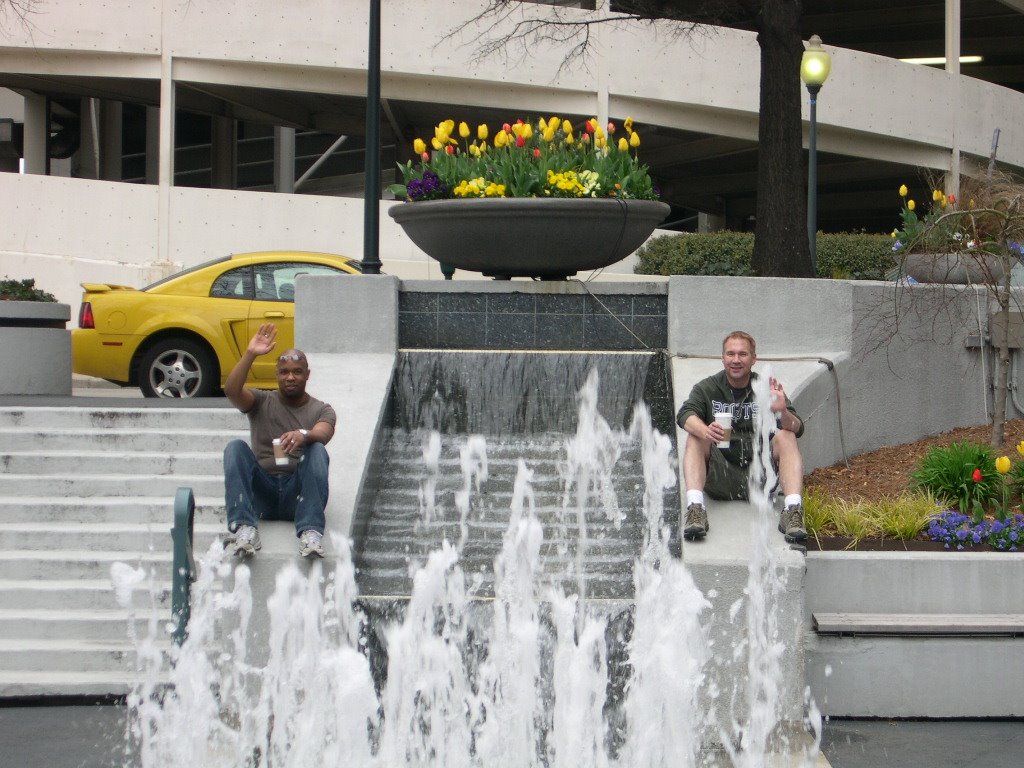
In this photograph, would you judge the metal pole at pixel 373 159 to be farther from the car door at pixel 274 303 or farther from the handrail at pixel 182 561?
the handrail at pixel 182 561

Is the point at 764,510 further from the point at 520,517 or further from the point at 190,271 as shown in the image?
the point at 190,271

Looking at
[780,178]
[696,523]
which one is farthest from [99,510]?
[780,178]

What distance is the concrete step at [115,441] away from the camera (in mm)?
8938

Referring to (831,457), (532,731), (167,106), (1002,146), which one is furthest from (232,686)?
(1002,146)

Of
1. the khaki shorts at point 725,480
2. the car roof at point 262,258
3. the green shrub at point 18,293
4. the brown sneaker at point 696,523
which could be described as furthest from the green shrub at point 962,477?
the green shrub at point 18,293

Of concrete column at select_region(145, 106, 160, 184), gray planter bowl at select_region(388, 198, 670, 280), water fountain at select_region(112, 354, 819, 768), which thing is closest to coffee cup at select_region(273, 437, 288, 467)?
water fountain at select_region(112, 354, 819, 768)

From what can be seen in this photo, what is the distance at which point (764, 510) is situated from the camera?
23.3 ft

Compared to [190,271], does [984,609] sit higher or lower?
lower

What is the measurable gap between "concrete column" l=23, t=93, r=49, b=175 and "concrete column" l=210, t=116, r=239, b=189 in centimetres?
324

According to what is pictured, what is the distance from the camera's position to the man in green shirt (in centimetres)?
704

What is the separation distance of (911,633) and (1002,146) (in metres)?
19.9

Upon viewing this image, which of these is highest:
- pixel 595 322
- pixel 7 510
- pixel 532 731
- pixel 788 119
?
pixel 788 119

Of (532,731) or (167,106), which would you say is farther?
(167,106)

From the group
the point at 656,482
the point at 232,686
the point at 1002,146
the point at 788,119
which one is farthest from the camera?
the point at 1002,146
